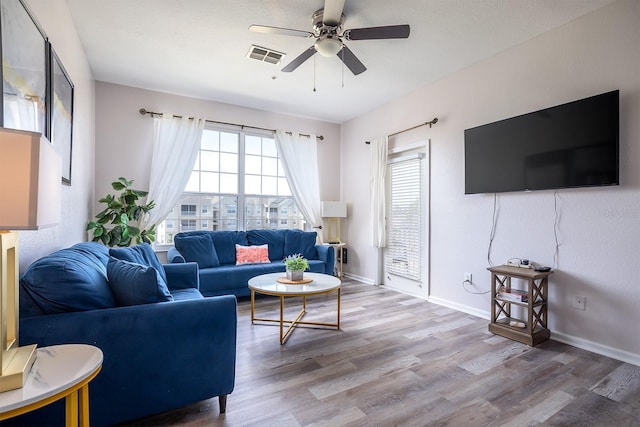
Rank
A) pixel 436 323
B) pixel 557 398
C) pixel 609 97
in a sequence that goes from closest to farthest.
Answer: pixel 557 398 → pixel 609 97 → pixel 436 323

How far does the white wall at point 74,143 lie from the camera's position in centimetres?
186

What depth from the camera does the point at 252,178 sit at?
16.4ft

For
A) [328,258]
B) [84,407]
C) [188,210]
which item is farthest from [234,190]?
[84,407]

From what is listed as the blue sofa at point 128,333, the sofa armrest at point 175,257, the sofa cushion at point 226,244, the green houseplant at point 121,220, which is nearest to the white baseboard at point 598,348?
the blue sofa at point 128,333

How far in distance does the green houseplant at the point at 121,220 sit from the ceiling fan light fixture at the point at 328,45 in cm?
270

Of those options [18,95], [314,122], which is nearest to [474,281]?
[314,122]

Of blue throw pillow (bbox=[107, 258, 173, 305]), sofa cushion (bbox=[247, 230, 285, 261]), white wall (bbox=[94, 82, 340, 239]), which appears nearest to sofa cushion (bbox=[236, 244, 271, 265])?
sofa cushion (bbox=[247, 230, 285, 261])

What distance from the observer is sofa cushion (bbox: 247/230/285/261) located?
182 inches

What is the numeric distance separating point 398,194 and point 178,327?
366 centimetres

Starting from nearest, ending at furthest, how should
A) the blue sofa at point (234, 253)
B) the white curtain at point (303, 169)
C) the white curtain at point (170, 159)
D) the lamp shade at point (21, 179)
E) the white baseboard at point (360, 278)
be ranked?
the lamp shade at point (21, 179), the blue sofa at point (234, 253), the white curtain at point (170, 159), the white baseboard at point (360, 278), the white curtain at point (303, 169)

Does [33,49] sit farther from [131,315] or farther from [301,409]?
[301,409]

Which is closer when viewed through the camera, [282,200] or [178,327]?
[178,327]

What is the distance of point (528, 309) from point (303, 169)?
367 centimetres

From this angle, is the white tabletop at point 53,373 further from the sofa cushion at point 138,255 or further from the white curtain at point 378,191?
the white curtain at point 378,191
